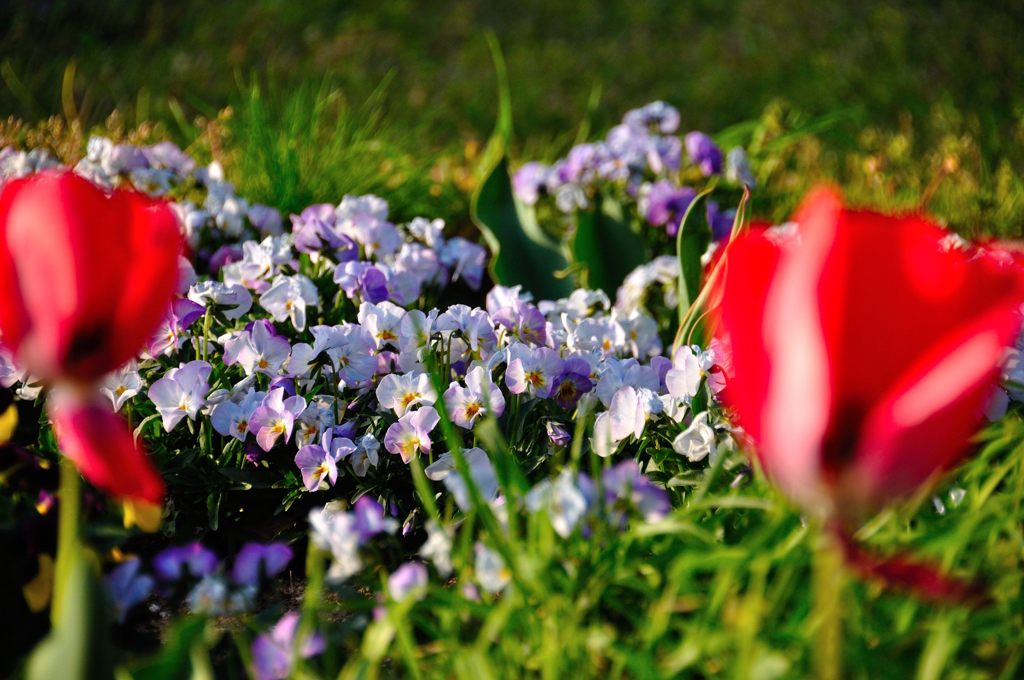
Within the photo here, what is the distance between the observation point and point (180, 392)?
1.50m

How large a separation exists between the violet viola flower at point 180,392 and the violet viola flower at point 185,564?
1.25ft

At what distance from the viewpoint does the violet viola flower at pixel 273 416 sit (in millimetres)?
1509

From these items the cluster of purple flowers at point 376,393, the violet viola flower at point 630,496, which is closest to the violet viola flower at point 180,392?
the cluster of purple flowers at point 376,393

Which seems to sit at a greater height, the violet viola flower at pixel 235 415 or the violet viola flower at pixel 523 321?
the violet viola flower at pixel 235 415

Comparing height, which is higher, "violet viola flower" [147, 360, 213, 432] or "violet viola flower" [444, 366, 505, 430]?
"violet viola flower" [147, 360, 213, 432]

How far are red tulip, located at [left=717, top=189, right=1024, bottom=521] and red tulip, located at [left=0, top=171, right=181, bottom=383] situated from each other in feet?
1.67

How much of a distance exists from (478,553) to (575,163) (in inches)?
77.7

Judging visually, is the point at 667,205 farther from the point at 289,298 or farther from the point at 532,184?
the point at 289,298

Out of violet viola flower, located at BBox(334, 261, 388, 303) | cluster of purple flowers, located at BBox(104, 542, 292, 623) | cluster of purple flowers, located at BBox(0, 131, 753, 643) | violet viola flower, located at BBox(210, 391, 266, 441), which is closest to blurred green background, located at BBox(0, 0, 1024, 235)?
violet viola flower, located at BBox(334, 261, 388, 303)

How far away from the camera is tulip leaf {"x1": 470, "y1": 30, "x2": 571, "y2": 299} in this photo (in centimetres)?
257

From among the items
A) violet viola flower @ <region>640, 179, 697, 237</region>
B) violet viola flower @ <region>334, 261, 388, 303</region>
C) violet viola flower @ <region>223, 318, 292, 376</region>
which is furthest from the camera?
violet viola flower @ <region>640, 179, 697, 237</region>

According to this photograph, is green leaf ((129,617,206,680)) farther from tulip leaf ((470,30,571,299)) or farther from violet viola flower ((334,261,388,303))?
tulip leaf ((470,30,571,299))

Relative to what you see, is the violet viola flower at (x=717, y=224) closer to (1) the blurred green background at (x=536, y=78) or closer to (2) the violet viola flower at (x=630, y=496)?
(1) the blurred green background at (x=536, y=78)

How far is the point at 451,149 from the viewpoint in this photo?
4.33m
